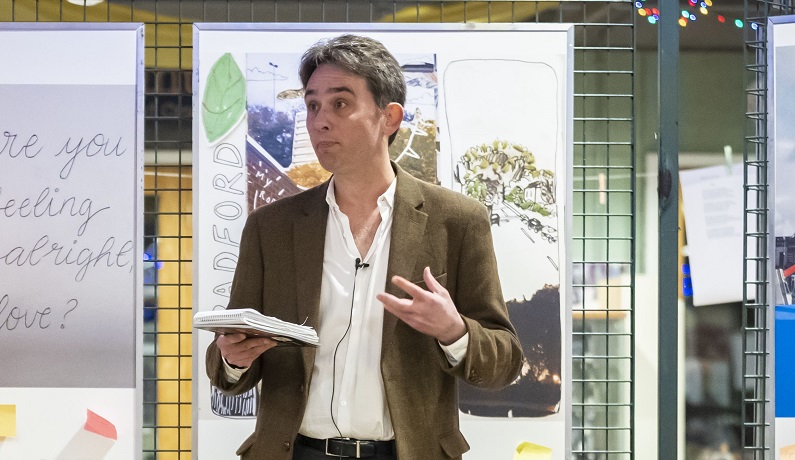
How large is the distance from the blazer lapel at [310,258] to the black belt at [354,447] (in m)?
0.17

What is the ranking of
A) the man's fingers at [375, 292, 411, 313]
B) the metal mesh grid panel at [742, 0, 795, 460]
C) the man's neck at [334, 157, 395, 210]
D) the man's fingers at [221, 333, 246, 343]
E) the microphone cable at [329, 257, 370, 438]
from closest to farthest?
the man's fingers at [375, 292, 411, 313]
the man's fingers at [221, 333, 246, 343]
the microphone cable at [329, 257, 370, 438]
the man's neck at [334, 157, 395, 210]
the metal mesh grid panel at [742, 0, 795, 460]

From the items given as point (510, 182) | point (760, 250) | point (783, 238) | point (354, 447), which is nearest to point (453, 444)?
point (354, 447)

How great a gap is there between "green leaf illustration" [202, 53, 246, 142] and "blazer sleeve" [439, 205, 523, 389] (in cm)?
128

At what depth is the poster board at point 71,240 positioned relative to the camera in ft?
11.2

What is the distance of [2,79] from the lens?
347cm

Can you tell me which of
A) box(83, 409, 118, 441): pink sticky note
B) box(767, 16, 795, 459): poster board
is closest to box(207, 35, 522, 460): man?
box(83, 409, 118, 441): pink sticky note

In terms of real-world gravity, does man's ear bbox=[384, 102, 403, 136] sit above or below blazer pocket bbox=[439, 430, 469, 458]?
above

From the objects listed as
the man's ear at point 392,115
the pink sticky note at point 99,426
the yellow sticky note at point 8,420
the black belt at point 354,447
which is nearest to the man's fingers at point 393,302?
the black belt at point 354,447

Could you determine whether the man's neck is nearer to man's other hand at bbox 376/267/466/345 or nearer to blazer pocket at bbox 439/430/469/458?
man's other hand at bbox 376/267/466/345

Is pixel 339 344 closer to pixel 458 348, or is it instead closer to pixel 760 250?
pixel 458 348

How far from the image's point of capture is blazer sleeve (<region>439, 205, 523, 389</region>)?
7.50 ft

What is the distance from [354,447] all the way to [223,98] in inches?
63.9

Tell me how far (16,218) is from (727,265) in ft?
10.3

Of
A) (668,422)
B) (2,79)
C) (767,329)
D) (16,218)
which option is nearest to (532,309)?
(668,422)
